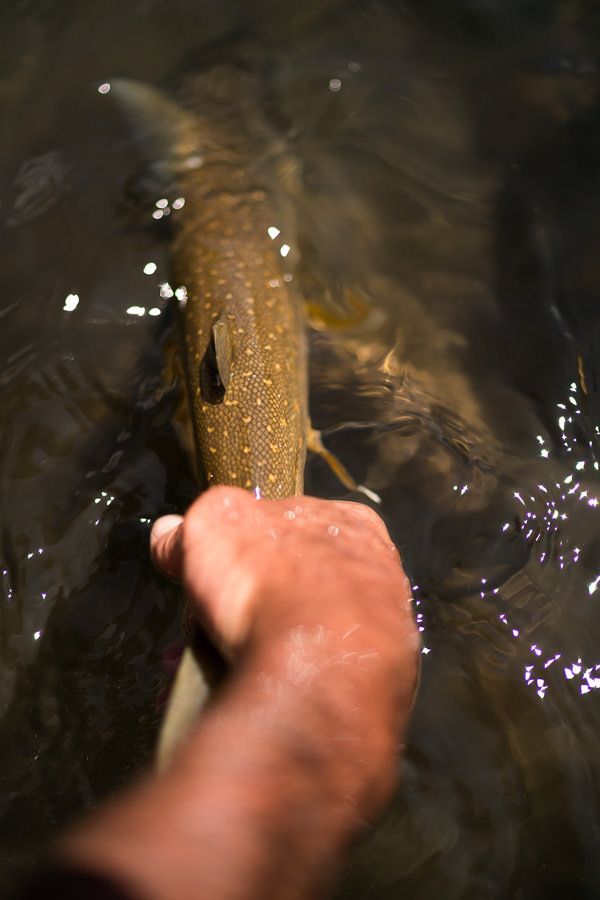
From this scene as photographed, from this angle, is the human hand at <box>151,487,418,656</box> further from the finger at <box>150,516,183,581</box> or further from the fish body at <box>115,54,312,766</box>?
the fish body at <box>115,54,312,766</box>

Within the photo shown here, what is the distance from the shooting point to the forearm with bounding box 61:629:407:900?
0.92 meters

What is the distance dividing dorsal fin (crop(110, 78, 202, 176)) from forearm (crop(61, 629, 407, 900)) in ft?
9.05

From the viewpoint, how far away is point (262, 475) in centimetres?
230

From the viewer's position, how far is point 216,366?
2.43 metres

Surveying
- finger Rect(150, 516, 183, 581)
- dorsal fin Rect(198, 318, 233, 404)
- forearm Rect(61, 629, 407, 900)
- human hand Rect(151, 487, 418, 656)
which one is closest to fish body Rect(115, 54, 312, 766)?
dorsal fin Rect(198, 318, 233, 404)

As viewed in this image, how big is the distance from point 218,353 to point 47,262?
130cm

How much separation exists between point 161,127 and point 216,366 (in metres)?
1.63

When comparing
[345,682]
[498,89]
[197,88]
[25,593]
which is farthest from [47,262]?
[345,682]

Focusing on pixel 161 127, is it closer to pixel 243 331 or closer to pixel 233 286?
pixel 233 286

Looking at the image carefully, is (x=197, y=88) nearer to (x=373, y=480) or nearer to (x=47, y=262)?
(x=47, y=262)

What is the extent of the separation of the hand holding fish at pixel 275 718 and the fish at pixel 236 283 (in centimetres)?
78

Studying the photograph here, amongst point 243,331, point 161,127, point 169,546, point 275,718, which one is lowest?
point 243,331

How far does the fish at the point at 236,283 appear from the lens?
2412mm

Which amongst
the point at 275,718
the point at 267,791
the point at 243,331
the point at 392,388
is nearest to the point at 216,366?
the point at 243,331
